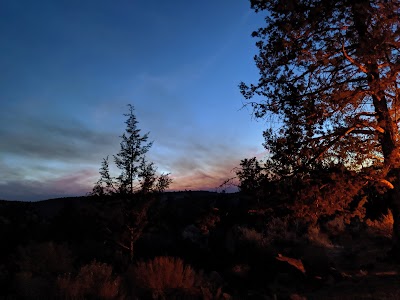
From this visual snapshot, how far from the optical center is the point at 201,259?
19.8 metres

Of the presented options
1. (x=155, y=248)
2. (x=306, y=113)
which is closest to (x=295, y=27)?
(x=306, y=113)

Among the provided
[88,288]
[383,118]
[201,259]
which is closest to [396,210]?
[383,118]

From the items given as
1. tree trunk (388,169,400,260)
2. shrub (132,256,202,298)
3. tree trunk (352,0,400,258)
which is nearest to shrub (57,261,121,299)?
shrub (132,256,202,298)

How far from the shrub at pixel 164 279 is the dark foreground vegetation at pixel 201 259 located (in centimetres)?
3

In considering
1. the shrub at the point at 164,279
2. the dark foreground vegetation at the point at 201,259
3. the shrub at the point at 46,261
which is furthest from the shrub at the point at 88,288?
the shrub at the point at 46,261

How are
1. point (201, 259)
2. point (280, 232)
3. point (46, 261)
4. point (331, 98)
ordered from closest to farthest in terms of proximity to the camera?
point (331, 98), point (46, 261), point (201, 259), point (280, 232)

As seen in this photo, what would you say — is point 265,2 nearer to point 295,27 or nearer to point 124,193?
point 295,27

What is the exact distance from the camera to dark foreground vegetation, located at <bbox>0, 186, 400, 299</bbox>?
32.4 feet

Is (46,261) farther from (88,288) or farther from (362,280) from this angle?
(362,280)

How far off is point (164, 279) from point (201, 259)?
951 cm

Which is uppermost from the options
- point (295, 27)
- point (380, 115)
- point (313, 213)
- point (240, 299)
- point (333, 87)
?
point (295, 27)

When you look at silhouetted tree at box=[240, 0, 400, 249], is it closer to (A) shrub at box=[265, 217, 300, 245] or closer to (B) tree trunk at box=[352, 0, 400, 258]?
(B) tree trunk at box=[352, 0, 400, 258]

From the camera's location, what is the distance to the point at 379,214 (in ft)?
84.1

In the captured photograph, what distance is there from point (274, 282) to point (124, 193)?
24.6 feet
